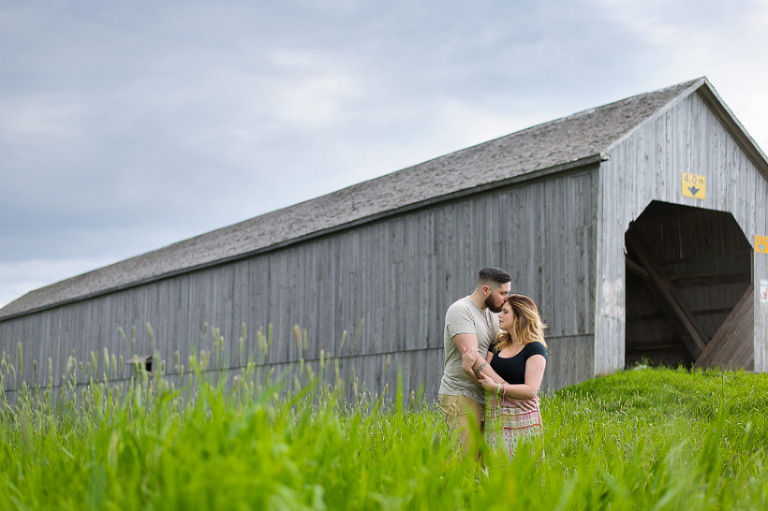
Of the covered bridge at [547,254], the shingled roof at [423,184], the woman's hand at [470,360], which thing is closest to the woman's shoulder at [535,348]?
the woman's hand at [470,360]

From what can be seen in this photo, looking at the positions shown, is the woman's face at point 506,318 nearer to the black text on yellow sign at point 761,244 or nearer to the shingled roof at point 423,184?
the shingled roof at point 423,184

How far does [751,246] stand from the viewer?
48.6 feet

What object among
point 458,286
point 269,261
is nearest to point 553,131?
point 458,286

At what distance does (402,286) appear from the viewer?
1448cm

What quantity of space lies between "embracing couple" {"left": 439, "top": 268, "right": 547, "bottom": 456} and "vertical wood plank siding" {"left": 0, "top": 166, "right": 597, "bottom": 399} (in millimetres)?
2766

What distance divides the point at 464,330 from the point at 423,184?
10.8 metres

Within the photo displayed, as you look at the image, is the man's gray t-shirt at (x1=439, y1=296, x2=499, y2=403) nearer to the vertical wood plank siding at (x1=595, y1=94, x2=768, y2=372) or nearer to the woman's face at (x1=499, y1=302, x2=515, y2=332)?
the woman's face at (x1=499, y1=302, x2=515, y2=332)

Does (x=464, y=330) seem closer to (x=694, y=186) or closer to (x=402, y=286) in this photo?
(x=402, y=286)

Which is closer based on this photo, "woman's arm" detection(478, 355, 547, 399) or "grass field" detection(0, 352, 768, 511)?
"grass field" detection(0, 352, 768, 511)

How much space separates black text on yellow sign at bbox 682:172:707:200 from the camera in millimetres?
13570

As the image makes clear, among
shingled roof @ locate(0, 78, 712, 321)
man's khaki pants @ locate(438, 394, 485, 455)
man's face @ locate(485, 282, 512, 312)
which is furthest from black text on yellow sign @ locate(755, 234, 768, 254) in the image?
man's khaki pants @ locate(438, 394, 485, 455)

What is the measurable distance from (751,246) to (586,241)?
5114 millimetres

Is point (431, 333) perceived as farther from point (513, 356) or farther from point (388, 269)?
point (513, 356)

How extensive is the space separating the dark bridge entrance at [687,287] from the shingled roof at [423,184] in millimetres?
2620
